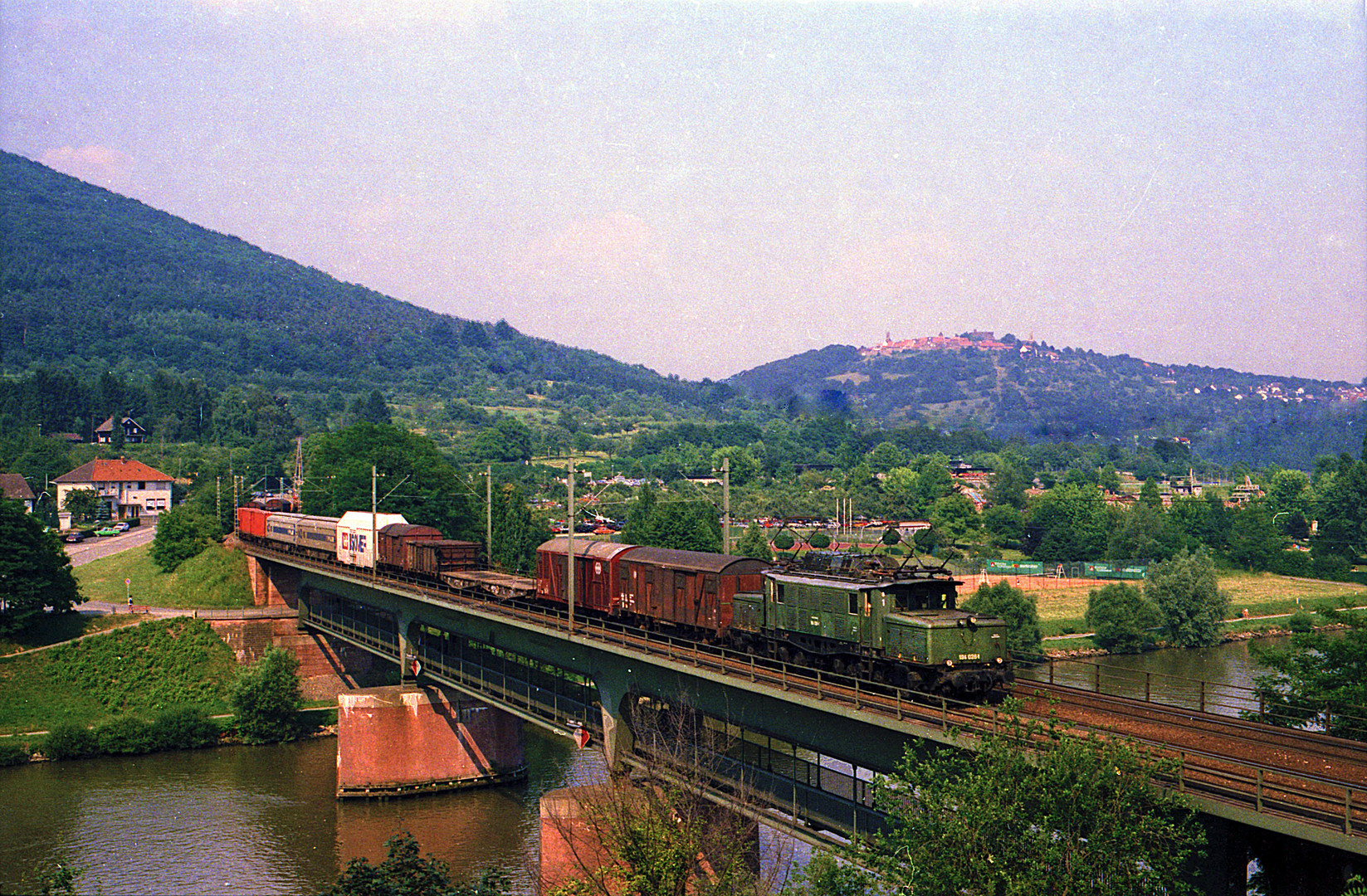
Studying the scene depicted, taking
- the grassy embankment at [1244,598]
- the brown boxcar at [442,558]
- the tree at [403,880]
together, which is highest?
the brown boxcar at [442,558]

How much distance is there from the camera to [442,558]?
65125mm

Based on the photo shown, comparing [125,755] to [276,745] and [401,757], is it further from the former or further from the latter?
[401,757]

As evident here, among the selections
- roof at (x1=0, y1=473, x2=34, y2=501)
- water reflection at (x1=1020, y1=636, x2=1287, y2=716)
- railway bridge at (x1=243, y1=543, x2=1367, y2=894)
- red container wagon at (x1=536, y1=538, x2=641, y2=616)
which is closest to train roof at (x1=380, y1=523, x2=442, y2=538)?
railway bridge at (x1=243, y1=543, x2=1367, y2=894)

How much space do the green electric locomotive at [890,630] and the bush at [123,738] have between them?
48725 millimetres

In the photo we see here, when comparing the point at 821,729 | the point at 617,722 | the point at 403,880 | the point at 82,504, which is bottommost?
the point at 403,880

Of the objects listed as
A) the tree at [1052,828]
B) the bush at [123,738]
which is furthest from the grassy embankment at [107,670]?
the tree at [1052,828]

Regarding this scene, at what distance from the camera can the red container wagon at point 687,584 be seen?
41.1 metres

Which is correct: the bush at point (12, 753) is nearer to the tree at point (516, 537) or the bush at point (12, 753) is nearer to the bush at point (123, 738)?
the bush at point (123, 738)

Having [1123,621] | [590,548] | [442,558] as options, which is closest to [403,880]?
[590,548]

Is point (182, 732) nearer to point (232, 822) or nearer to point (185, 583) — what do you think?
point (232, 822)

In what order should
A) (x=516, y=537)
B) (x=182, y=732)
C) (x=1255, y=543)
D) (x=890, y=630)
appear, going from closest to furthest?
(x=890, y=630) → (x=182, y=732) → (x=516, y=537) → (x=1255, y=543)

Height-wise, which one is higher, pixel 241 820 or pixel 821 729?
pixel 821 729

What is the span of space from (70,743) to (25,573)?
59.7 feet

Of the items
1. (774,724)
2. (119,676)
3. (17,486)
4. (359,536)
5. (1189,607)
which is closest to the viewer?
(774,724)
